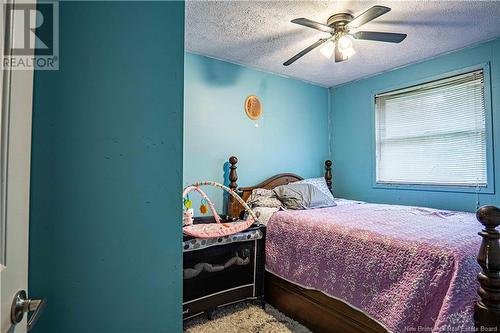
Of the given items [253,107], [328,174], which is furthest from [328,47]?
[328,174]

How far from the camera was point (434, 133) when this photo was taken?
9.40 feet

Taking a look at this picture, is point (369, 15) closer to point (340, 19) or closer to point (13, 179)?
point (340, 19)

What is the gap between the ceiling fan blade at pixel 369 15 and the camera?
1.62 m

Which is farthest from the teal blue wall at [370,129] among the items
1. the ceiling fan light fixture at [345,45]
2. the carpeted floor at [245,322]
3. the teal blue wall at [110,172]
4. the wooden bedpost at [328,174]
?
the teal blue wall at [110,172]

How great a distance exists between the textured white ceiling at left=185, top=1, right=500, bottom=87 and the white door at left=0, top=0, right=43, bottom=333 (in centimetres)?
172

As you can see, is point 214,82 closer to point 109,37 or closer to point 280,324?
point 109,37

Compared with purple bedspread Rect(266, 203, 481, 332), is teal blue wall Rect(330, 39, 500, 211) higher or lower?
higher

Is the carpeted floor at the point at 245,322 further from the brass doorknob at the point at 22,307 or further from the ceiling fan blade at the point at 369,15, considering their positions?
the ceiling fan blade at the point at 369,15

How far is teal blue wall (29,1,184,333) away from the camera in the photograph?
2.25ft

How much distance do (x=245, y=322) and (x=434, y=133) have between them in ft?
9.01

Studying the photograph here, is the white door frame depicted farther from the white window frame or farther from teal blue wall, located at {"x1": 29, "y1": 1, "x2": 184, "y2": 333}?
the white window frame

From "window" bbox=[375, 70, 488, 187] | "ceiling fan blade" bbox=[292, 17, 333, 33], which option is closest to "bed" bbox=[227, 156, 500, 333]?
"window" bbox=[375, 70, 488, 187]

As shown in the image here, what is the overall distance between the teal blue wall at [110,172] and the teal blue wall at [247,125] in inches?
75.5


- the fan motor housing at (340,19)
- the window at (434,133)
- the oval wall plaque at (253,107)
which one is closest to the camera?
the fan motor housing at (340,19)
